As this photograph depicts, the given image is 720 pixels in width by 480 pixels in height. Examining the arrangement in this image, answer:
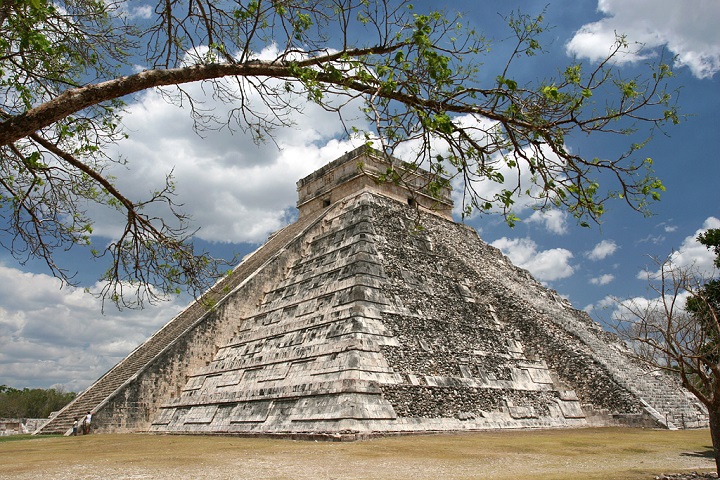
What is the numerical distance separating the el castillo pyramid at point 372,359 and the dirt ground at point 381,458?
76 cm

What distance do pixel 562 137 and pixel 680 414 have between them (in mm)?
11033

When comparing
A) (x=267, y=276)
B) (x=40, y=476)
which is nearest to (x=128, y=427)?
(x=267, y=276)

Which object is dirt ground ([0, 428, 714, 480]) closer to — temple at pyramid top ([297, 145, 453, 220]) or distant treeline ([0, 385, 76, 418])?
temple at pyramid top ([297, 145, 453, 220])

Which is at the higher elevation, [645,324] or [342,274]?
[342,274]

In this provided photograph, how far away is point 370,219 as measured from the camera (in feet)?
46.2

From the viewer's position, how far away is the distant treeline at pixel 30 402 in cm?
3631

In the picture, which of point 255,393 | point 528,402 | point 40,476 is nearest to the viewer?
point 40,476

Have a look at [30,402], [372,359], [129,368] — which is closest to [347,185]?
[129,368]

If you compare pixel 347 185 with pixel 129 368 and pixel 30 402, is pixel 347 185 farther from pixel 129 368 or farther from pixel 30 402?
pixel 30 402

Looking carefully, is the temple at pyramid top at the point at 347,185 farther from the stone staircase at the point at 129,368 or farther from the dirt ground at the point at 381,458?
the dirt ground at the point at 381,458

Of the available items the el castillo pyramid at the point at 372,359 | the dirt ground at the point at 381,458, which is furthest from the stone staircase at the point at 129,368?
the dirt ground at the point at 381,458

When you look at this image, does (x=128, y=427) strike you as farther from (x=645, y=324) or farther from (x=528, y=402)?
(x=645, y=324)

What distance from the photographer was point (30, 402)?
3869cm

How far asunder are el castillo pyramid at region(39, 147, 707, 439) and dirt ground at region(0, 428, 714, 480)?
76 cm
